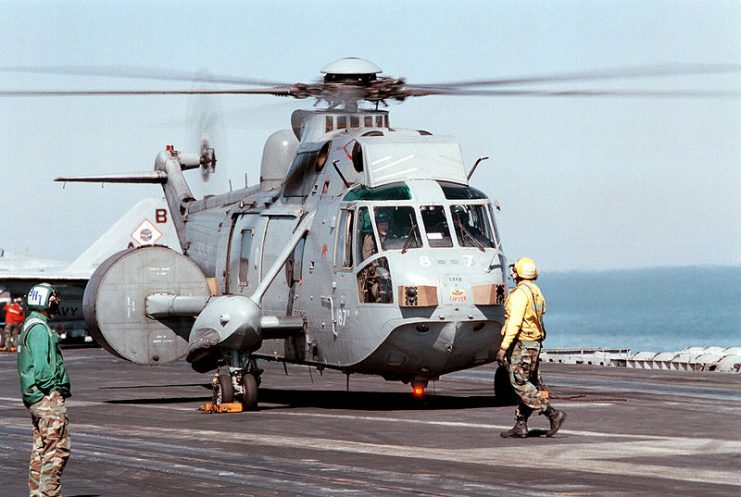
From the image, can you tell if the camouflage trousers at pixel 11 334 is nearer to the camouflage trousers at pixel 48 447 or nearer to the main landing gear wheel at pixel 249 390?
the main landing gear wheel at pixel 249 390

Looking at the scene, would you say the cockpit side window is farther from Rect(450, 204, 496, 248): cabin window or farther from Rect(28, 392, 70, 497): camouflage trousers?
Rect(28, 392, 70, 497): camouflage trousers

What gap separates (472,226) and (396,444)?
536 centimetres

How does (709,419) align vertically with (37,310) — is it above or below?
below

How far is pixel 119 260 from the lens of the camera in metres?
26.9

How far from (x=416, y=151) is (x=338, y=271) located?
7.72 ft

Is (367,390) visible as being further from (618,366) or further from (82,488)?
(82,488)

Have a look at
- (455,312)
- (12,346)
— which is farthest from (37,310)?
(12,346)

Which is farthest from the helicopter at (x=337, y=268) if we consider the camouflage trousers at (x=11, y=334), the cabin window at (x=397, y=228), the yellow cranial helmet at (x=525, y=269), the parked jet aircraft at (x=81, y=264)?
the parked jet aircraft at (x=81, y=264)

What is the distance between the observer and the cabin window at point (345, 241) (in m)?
23.2

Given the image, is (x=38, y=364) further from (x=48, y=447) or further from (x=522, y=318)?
(x=522, y=318)

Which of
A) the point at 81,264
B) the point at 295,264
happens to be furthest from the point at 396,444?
the point at 81,264

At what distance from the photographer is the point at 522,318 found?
18.7m

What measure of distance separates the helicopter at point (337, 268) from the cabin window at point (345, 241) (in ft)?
0.12

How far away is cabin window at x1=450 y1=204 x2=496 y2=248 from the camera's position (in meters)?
22.7
